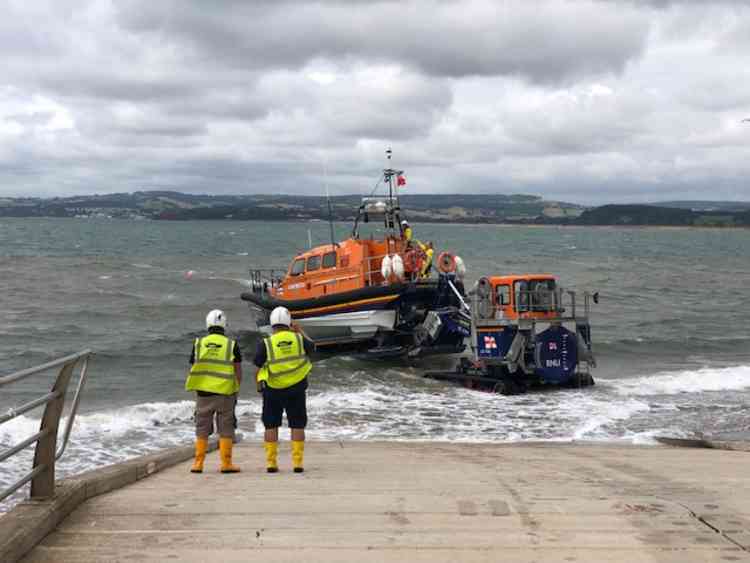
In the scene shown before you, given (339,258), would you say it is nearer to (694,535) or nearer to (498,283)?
(498,283)

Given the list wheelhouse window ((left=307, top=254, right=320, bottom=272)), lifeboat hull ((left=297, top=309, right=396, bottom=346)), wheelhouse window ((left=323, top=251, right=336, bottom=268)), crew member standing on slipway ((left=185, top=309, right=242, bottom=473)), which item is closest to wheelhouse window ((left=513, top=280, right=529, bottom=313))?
lifeboat hull ((left=297, top=309, right=396, bottom=346))

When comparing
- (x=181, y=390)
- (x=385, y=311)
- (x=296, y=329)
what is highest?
(x=296, y=329)

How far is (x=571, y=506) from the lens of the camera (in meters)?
5.36

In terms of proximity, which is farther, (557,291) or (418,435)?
(557,291)

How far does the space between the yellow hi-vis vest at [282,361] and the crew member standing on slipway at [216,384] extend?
272 mm

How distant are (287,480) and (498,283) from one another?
12.2 meters

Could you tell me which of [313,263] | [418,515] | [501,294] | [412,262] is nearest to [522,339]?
[501,294]

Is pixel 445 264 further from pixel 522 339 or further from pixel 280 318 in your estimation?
pixel 280 318

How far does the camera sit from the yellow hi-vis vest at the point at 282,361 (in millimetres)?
7281

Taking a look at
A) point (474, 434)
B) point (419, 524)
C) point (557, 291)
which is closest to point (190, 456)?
point (419, 524)

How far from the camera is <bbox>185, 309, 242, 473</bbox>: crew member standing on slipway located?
7305 millimetres

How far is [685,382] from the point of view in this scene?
19.0m

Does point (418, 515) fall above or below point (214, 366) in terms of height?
below

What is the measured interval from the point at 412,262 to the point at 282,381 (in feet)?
44.6
